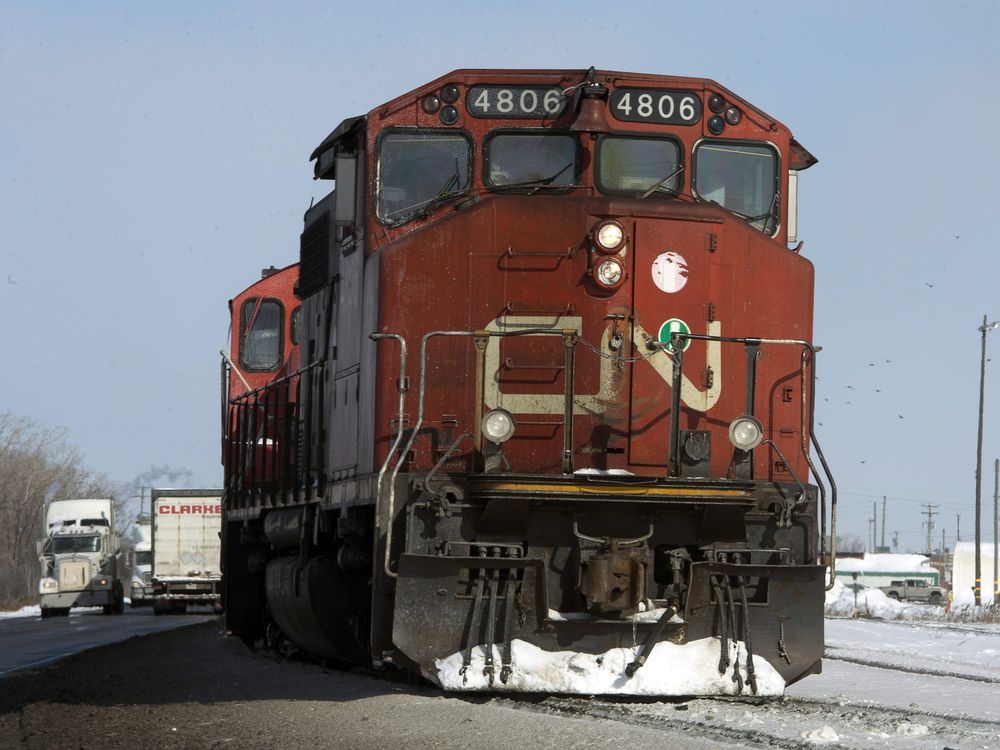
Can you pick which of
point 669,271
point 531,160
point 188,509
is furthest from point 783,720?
point 188,509

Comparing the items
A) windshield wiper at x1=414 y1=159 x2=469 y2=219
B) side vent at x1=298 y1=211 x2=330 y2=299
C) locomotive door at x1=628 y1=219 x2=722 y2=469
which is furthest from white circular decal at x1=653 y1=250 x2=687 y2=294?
side vent at x1=298 y1=211 x2=330 y2=299

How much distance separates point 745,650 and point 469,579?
1911mm

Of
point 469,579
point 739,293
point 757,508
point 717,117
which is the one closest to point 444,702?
point 469,579

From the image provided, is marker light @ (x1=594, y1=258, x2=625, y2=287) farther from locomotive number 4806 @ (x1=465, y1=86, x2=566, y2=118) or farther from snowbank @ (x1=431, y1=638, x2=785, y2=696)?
snowbank @ (x1=431, y1=638, x2=785, y2=696)

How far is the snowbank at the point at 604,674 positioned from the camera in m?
10.0

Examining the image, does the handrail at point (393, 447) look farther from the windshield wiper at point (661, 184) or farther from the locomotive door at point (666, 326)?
the windshield wiper at point (661, 184)

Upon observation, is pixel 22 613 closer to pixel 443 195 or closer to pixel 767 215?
pixel 443 195

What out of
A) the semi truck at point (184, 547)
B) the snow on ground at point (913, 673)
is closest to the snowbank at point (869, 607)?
the snow on ground at point (913, 673)

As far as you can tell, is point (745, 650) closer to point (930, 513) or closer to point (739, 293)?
point (739, 293)

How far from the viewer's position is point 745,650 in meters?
10.3

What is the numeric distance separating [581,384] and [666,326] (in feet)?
2.38

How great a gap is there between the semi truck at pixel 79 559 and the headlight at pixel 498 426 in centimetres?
3268

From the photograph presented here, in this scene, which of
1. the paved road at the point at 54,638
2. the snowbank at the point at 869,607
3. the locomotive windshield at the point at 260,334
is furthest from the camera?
the snowbank at the point at 869,607

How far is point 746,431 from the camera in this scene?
10.4 m
